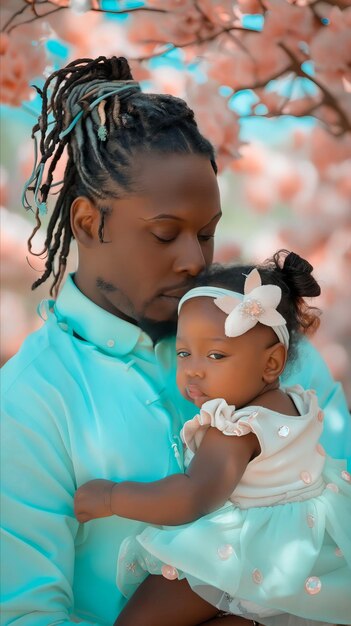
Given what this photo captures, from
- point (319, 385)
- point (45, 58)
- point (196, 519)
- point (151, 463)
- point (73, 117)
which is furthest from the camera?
point (45, 58)

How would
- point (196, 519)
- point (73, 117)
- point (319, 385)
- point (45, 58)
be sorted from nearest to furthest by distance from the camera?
point (196, 519) → point (73, 117) → point (319, 385) → point (45, 58)

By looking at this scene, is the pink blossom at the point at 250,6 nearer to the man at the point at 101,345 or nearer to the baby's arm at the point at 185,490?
the man at the point at 101,345

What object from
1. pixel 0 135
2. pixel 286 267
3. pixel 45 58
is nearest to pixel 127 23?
pixel 45 58

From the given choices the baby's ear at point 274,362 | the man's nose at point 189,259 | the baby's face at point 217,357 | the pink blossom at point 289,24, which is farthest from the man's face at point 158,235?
the pink blossom at point 289,24

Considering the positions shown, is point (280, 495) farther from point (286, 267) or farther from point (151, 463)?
point (286, 267)

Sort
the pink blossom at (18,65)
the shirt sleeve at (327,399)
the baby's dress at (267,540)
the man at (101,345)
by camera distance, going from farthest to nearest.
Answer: the pink blossom at (18,65) → the shirt sleeve at (327,399) → the man at (101,345) → the baby's dress at (267,540)

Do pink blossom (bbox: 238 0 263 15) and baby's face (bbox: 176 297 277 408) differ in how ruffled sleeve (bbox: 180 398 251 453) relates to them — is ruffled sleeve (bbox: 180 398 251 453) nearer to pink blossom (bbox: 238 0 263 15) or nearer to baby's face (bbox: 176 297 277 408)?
baby's face (bbox: 176 297 277 408)

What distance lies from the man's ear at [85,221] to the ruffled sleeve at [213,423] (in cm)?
49

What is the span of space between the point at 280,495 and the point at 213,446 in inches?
6.5

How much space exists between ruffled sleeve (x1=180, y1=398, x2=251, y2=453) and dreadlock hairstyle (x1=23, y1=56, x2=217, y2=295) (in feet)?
1.54

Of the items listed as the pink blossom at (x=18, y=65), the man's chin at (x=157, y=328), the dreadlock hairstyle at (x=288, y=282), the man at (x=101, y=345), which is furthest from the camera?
the pink blossom at (x=18, y=65)

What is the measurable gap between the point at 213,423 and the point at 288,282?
39 cm

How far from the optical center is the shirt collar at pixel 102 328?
2154mm

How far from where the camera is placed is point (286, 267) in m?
2.12
